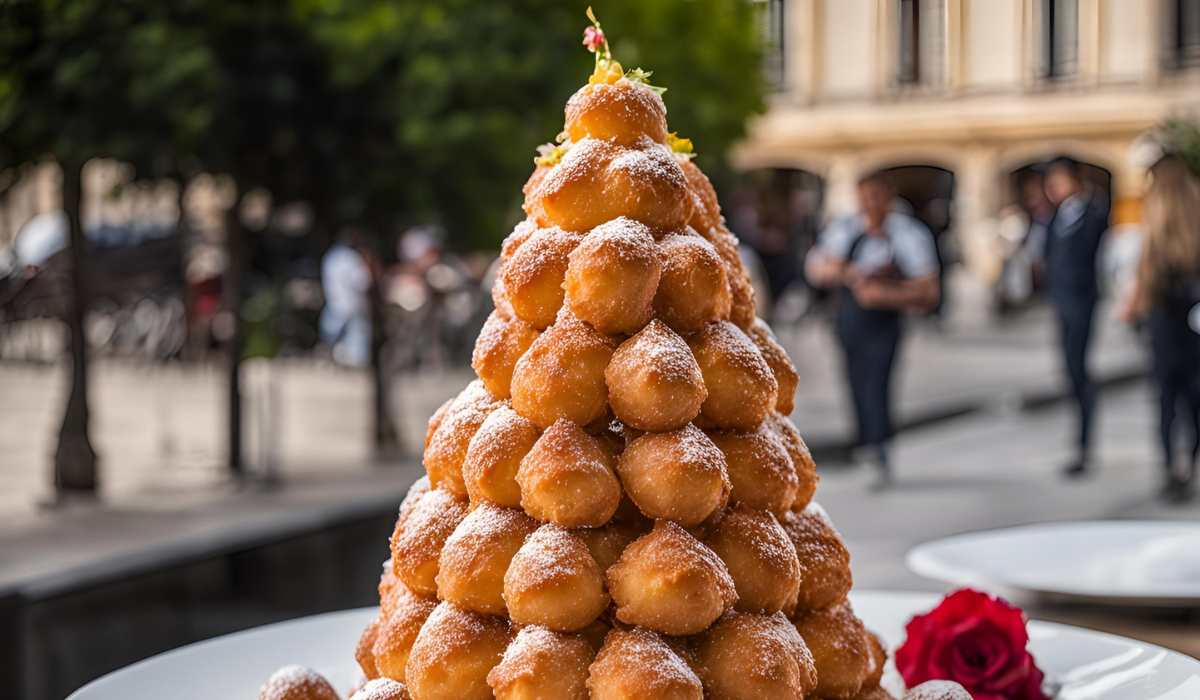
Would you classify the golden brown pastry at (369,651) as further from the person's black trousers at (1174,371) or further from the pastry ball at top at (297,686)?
the person's black trousers at (1174,371)

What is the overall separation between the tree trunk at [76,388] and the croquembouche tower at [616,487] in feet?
20.9

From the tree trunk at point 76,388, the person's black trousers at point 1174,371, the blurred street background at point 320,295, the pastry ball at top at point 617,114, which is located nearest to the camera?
the pastry ball at top at point 617,114

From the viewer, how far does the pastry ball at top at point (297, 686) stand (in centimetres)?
195

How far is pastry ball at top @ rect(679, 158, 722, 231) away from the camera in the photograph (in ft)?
6.41

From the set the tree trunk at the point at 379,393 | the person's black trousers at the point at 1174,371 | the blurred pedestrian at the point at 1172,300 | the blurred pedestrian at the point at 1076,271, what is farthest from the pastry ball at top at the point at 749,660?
the tree trunk at the point at 379,393

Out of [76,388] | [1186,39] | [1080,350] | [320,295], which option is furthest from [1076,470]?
[320,295]

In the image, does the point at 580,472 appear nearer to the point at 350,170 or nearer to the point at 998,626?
the point at 998,626

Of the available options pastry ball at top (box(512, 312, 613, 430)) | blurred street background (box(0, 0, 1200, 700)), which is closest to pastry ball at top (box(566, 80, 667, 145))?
pastry ball at top (box(512, 312, 613, 430))

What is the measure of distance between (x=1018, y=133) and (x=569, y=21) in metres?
26.8

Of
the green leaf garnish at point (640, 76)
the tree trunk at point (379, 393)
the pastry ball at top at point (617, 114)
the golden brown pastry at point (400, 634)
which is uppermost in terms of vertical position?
the green leaf garnish at point (640, 76)

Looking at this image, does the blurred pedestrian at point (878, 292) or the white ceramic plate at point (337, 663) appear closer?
the white ceramic plate at point (337, 663)

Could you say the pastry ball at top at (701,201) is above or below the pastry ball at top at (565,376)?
above

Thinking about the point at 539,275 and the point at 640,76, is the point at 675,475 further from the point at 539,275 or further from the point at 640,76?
the point at 640,76

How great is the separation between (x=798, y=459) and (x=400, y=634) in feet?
2.01
